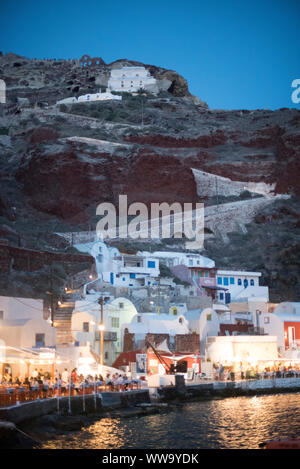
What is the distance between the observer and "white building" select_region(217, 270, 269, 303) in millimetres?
57778

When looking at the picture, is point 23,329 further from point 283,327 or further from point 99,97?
point 99,97

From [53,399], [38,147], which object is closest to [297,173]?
[38,147]

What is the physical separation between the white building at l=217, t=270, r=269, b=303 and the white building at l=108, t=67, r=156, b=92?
72.6m

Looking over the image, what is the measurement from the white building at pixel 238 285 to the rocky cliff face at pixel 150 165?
2677 millimetres

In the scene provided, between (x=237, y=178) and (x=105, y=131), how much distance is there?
21883mm

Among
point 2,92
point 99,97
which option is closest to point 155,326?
point 99,97

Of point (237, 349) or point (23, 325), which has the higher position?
point (23, 325)

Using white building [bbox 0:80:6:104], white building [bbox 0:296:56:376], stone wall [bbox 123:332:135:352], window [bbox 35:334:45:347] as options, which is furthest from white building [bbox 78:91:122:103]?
window [bbox 35:334:45:347]

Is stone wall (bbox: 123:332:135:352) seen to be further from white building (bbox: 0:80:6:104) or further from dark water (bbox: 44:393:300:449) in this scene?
white building (bbox: 0:80:6:104)

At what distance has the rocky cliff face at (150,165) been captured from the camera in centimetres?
6994

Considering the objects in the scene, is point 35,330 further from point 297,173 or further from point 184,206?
point 297,173

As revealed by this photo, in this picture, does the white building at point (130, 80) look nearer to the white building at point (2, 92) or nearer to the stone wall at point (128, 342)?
the white building at point (2, 92)

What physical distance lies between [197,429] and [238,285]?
34.6 metres

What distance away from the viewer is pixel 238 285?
2357 inches
